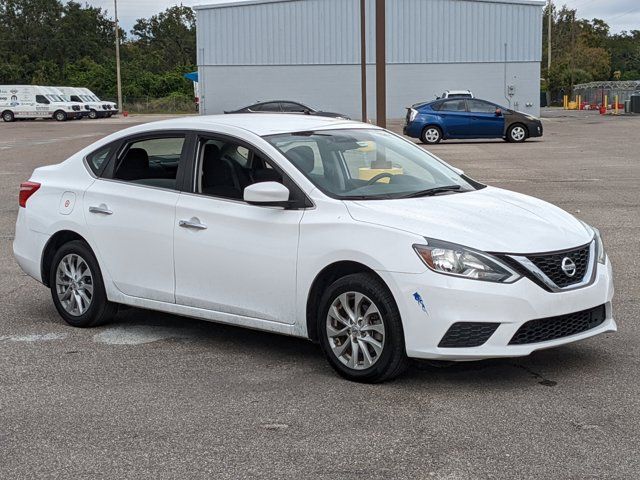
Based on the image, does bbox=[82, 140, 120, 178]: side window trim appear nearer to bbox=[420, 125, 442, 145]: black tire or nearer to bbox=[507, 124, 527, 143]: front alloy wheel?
bbox=[420, 125, 442, 145]: black tire

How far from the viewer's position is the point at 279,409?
5348mm

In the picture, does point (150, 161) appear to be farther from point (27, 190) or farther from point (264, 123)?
point (27, 190)

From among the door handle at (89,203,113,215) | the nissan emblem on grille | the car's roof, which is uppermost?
the car's roof

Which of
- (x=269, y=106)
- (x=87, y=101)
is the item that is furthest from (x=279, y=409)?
(x=87, y=101)

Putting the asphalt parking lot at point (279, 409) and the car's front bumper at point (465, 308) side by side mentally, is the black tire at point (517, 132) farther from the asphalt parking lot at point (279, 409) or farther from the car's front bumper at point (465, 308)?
the car's front bumper at point (465, 308)

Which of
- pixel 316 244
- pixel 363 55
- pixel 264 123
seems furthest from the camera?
pixel 363 55

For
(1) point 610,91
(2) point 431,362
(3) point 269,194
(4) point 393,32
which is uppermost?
(4) point 393,32

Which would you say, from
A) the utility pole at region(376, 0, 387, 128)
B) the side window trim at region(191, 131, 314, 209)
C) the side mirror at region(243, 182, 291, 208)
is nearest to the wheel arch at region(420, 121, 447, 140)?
the utility pole at region(376, 0, 387, 128)

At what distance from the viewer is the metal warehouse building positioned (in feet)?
195

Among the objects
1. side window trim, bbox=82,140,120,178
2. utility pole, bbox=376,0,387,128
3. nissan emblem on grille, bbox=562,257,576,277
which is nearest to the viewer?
nissan emblem on grille, bbox=562,257,576,277

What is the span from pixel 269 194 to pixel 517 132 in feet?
88.1

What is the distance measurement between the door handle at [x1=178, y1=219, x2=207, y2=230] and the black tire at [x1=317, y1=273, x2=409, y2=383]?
111cm

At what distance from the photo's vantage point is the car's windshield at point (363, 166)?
6.27 m

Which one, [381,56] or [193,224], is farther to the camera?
[381,56]
